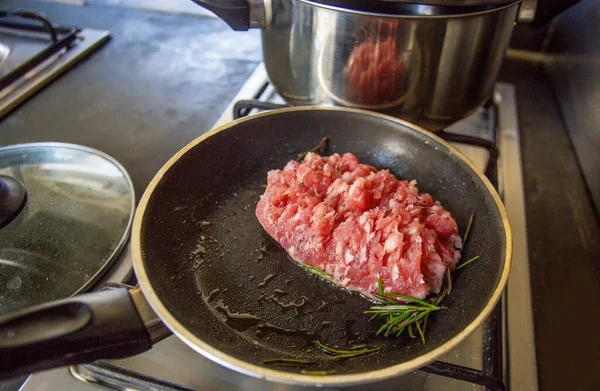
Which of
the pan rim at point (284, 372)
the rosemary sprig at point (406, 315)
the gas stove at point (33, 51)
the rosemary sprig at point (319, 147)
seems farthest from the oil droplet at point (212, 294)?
the gas stove at point (33, 51)

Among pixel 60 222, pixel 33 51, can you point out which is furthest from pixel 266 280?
pixel 33 51

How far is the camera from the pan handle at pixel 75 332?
583 mm

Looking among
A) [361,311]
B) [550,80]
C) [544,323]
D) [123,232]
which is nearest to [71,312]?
[123,232]

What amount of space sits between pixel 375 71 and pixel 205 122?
1.95 feet

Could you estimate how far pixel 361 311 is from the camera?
858 mm

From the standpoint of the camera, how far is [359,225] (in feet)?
2.99

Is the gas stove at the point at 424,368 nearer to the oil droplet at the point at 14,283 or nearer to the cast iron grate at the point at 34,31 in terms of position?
the oil droplet at the point at 14,283

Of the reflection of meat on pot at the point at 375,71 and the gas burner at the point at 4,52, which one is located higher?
the reflection of meat on pot at the point at 375,71

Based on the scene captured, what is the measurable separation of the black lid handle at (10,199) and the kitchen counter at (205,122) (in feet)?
0.84

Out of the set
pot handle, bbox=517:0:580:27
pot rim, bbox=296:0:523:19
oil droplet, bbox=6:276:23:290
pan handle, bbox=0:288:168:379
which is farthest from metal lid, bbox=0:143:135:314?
pot handle, bbox=517:0:580:27

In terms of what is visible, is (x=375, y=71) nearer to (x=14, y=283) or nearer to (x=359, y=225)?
(x=359, y=225)

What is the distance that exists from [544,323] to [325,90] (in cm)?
74

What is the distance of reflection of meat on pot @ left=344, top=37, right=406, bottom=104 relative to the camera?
1008 mm

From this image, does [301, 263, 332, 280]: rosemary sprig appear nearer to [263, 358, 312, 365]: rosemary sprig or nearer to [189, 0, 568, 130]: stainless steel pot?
[263, 358, 312, 365]: rosemary sprig
